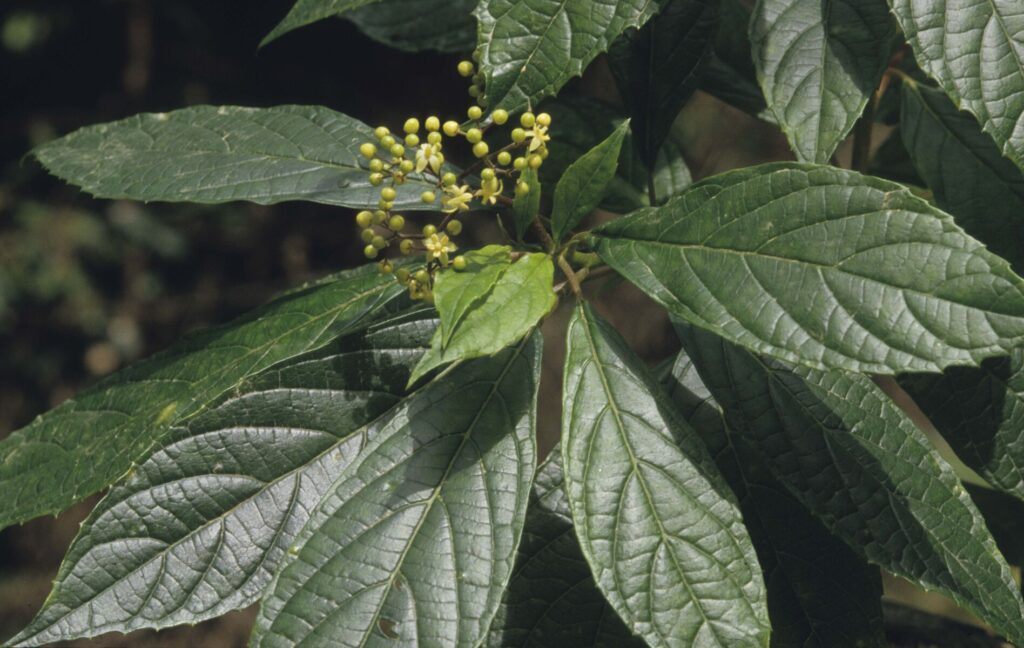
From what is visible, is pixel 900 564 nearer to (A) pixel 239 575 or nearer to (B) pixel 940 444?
(A) pixel 239 575

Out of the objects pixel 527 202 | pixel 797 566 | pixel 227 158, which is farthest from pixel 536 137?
pixel 797 566

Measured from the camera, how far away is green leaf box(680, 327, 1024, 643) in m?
1.08

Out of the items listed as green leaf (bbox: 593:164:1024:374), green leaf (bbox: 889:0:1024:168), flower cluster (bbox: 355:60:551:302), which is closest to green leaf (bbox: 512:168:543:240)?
flower cluster (bbox: 355:60:551:302)

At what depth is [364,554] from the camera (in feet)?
3.37

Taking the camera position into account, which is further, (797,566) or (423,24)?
(423,24)

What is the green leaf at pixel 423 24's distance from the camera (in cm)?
161

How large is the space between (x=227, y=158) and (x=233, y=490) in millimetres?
428

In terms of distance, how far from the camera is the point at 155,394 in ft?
4.00

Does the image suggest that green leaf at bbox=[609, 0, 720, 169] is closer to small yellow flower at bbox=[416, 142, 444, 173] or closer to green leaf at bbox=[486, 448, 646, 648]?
small yellow flower at bbox=[416, 142, 444, 173]

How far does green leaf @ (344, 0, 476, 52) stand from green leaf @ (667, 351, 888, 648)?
0.74m

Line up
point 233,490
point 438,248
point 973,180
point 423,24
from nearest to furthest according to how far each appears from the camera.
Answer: point 438,248 → point 233,490 → point 973,180 → point 423,24

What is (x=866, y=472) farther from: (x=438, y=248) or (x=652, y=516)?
(x=438, y=248)

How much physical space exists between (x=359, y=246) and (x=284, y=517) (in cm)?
330

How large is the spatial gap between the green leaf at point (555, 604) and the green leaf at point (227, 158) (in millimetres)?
436
